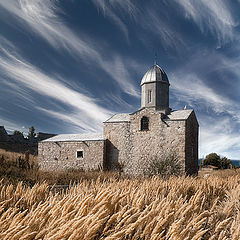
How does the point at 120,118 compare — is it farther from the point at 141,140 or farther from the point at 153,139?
the point at 153,139

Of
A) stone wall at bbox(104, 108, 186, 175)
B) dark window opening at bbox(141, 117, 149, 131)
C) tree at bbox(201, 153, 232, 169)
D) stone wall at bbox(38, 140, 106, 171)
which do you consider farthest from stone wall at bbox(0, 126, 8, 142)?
tree at bbox(201, 153, 232, 169)

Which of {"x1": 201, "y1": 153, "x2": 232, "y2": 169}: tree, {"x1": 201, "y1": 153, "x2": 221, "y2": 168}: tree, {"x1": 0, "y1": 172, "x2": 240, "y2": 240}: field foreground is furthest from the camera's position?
{"x1": 201, "y1": 153, "x2": 221, "y2": 168}: tree

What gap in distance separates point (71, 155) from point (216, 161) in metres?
20.1

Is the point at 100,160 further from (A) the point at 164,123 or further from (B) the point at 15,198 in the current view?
(B) the point at 15,198

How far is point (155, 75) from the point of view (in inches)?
805

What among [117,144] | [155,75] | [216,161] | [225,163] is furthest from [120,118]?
[225,163]

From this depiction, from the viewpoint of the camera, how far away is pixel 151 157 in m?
17.6

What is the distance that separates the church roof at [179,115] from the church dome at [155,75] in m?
3.64

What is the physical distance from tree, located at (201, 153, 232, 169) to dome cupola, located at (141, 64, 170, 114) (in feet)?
45.3

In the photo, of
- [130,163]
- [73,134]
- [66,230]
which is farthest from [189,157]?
[66,230]

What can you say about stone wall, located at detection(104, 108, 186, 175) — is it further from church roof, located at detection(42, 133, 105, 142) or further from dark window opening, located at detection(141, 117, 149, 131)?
church roof, located at detection(42, 133, 105, 142)

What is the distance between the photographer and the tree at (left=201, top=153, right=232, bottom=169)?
92.1 feet

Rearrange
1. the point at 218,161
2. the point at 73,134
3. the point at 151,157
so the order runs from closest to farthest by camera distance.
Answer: the point at 151,157, the point at 73,134, the point at 218,161

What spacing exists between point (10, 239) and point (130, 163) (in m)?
17.3
